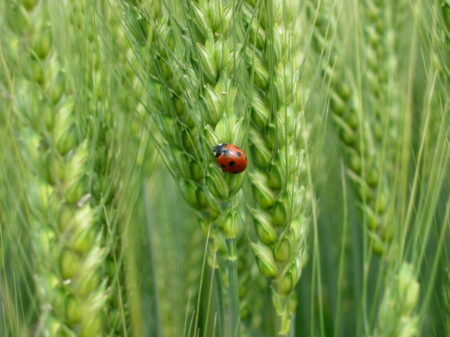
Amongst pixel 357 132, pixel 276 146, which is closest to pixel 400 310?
pixel 276 146

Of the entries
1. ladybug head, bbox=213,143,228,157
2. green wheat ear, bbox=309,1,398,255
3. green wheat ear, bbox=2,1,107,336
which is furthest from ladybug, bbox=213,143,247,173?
green wheat ear, bbox=309,1,398,255

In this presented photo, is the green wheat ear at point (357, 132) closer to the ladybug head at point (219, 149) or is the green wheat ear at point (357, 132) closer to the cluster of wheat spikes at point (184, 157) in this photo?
the cluster of wheat spikes at point (184, 157)

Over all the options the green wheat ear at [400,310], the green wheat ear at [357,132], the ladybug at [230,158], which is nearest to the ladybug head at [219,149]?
the ladybug at [230,158]

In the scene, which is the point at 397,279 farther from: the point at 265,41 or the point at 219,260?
the point at 265,41

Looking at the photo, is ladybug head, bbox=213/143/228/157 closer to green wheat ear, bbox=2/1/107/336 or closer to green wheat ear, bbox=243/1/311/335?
green wheat ear, bbox=243/1/311/335

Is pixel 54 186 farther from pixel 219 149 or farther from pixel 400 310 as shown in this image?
pixel 400 310

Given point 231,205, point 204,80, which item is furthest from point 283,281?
point 204,80
